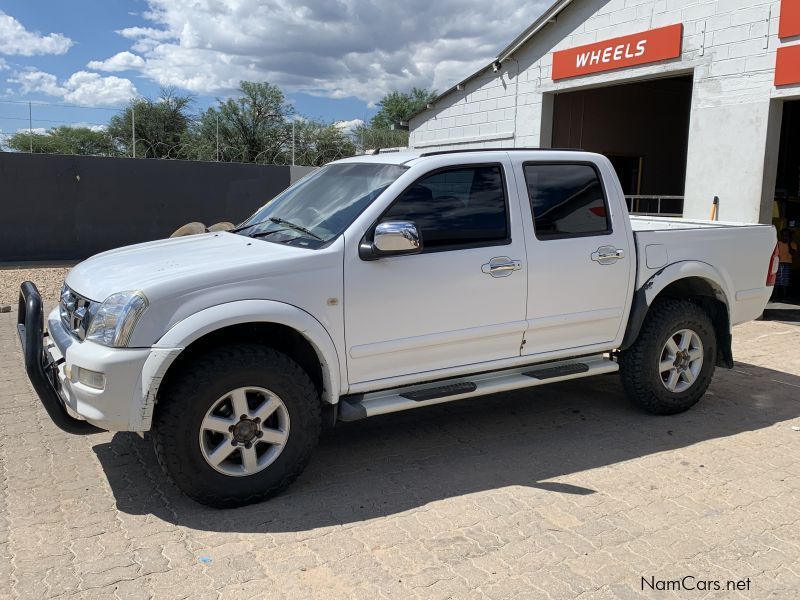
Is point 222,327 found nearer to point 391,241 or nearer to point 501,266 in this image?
point 391,241

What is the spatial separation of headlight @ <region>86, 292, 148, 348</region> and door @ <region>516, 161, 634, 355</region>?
8.06ft

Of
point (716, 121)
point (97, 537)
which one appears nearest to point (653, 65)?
point (716, 121)

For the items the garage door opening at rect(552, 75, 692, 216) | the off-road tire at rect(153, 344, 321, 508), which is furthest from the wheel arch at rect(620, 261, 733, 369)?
the garage door opening at rect(552, 75, 692, 216)

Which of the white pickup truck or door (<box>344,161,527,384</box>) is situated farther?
door (<box>344,161,527,384</box>)

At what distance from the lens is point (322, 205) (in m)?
4.70

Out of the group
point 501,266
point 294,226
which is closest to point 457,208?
point 501,266

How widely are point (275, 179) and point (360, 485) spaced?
1485cm

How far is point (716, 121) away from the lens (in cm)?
993

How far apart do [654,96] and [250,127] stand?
79.4ft

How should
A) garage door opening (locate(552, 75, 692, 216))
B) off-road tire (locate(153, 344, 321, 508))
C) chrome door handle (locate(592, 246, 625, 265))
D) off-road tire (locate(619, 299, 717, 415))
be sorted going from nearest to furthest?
off-road tire (locate(153, 344, 321, 508)) → chrome door handle (locate(592, 246, 625, 265)) → off-road tire (locate(619, 299, 717, 415)) → garage door opening (locate(552, 75, 692, 216))

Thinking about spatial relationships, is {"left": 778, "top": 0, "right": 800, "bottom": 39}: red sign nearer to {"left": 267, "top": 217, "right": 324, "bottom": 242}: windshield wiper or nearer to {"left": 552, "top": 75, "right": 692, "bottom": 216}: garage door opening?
{"left": 552, "top": 75, "right": 692, "bottom": 216}: garage door opening

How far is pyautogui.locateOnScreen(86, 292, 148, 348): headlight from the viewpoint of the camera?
3.62m

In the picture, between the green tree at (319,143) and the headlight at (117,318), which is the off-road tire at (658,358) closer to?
the headlight at (117,318)

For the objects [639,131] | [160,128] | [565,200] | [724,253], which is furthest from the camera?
[160,128]
